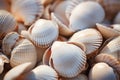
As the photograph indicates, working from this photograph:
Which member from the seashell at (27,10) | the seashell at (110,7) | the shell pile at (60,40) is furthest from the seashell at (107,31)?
the seashell at (27,10)

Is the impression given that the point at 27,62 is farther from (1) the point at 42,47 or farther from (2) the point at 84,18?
(2) the point at 84,18

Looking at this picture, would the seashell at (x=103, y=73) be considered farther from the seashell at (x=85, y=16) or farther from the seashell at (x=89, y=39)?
the seashell at (x=85, y=16)

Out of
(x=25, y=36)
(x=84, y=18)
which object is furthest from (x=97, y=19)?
(x=25, y=36)

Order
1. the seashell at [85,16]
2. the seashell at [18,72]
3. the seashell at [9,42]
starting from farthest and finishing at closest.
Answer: the seashell at [85,16]
the seashell at [9,42]
the seashell at [18,72]

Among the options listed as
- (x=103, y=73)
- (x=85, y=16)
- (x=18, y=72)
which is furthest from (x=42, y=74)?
(x=85, y=16)

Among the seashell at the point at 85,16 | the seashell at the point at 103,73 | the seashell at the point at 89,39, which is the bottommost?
the seashell at the point at 103,73

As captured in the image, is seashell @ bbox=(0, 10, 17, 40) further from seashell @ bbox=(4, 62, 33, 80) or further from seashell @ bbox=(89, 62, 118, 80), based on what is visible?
seashell @ bbox=(89, 62, 118, 80)
